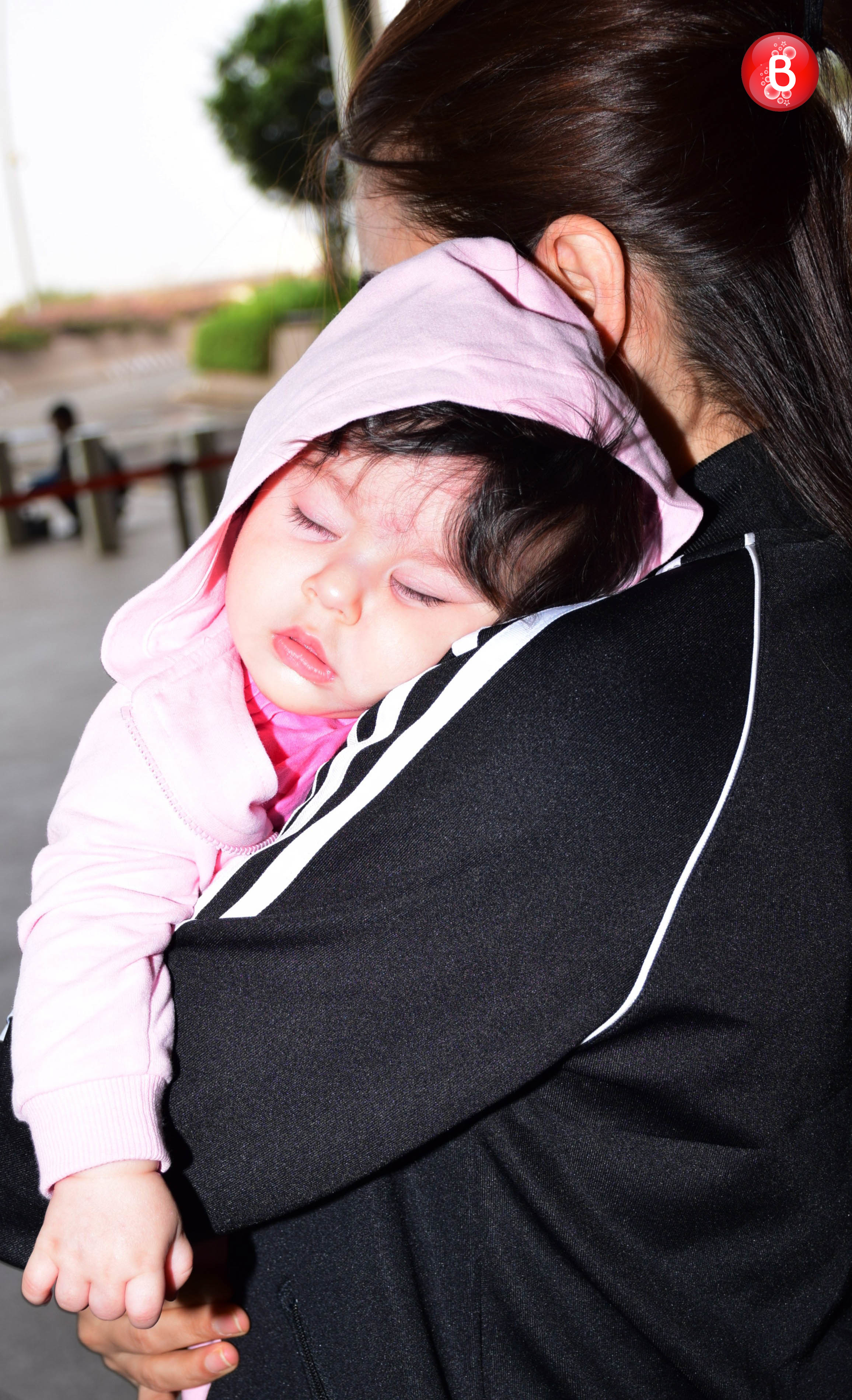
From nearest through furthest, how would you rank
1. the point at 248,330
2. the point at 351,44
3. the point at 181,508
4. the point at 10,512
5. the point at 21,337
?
the point at 351,44 → the point at 181,508 → the point at 10,512 → the point at 248,330 → the point at 21,337

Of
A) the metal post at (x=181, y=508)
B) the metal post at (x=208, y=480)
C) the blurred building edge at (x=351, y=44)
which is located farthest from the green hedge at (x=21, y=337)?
the blurred building edge at (x=351, y=44)

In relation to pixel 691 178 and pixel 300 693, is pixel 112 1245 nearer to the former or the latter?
pixel 300 693

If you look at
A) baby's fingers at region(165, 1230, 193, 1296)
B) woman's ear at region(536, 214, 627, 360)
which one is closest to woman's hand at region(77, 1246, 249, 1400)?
baby's fingers at region(165, 1230, 193, 1296)

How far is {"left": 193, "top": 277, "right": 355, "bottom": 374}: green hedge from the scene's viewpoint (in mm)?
20188

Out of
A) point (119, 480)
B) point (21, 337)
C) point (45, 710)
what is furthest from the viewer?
point (21, 337)

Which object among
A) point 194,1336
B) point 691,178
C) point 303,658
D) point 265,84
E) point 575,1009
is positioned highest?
point 265,84

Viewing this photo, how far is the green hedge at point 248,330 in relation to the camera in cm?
2019

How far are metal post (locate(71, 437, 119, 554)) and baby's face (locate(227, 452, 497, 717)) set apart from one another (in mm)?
7875

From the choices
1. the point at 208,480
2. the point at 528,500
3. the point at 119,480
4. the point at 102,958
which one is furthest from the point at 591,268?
the point at 208,480

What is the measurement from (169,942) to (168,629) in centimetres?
35

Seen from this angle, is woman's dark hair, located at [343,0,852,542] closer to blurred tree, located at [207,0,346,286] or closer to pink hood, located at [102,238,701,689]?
pink hood, located at [102,238,701,689]

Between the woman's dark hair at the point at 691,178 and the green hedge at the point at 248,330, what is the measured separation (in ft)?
61.0

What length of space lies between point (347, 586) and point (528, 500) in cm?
19

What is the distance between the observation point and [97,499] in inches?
360
